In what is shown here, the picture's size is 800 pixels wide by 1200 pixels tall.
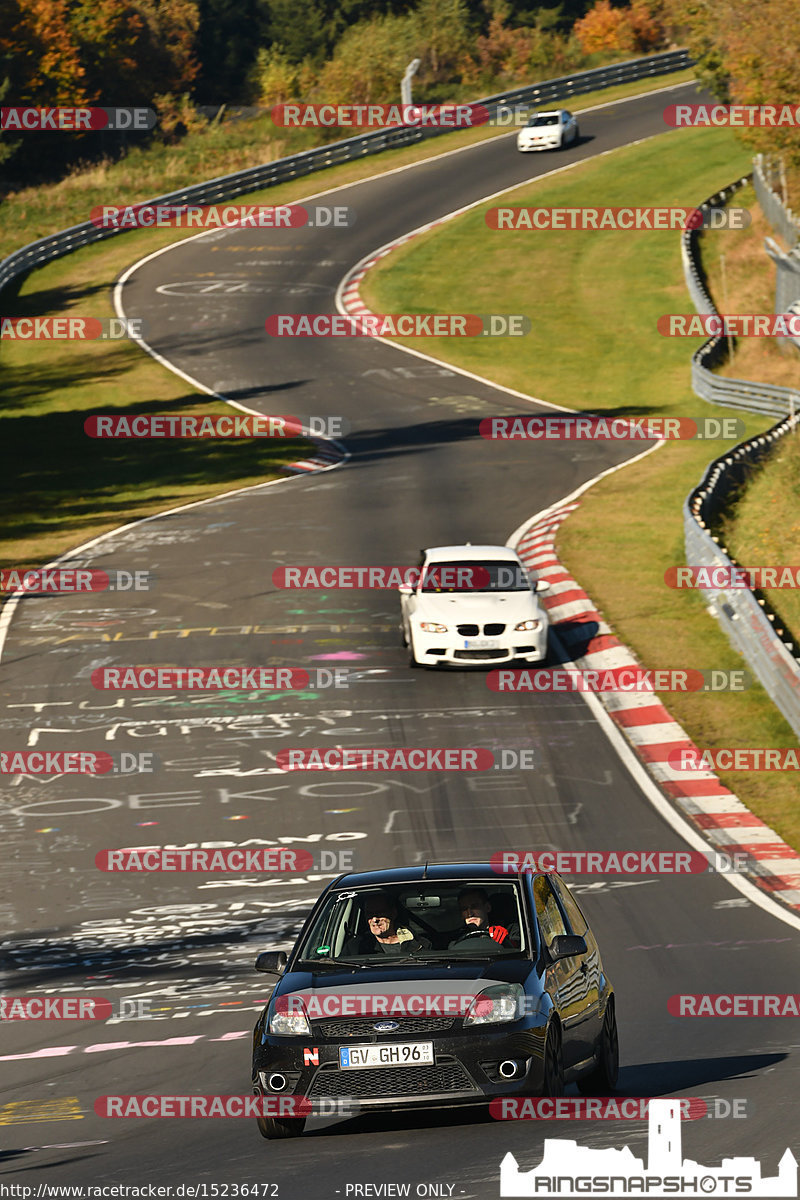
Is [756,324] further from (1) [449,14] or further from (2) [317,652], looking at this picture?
(1) [449,14]

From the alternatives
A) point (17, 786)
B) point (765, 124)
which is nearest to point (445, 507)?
point (17, 786)

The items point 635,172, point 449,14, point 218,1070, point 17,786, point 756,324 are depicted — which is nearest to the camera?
point 218,1070

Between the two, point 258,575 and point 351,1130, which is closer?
point 351,1130

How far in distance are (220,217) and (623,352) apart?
66.6 ft

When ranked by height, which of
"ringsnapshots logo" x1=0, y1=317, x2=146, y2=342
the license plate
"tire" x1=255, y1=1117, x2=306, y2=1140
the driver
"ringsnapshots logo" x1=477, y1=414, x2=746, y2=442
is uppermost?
the driver

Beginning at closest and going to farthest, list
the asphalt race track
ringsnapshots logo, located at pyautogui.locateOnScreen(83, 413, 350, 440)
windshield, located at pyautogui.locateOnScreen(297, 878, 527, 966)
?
the asphalt race track, windshield, located at pyautogui.locateOnScreen(297, 878, 527, 966), ringsnapshots logo, located at pyautogui.locateOnScreen(83, 413, 350, 440)

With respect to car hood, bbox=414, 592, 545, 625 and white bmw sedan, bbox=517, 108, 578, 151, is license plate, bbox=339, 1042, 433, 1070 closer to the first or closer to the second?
car hood, bbox=414, 592, 545, 625

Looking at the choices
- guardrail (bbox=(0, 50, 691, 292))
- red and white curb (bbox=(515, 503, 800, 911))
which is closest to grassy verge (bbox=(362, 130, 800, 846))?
red and white curb (bbox=(515, 503, 800, 911))

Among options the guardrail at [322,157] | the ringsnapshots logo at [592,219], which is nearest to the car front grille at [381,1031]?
the guardrail at [322,157]

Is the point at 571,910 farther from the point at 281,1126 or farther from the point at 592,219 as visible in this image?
the point at 592,219

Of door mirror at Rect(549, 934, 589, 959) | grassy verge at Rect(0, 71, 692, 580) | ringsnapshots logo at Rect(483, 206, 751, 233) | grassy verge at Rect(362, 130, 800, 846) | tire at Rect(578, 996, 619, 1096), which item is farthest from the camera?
ringsnapshots logo at Rect(483, 206, 751, 233)

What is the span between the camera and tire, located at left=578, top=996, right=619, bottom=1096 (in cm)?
927

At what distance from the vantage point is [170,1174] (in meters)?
8.12

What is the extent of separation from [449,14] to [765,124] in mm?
39478
